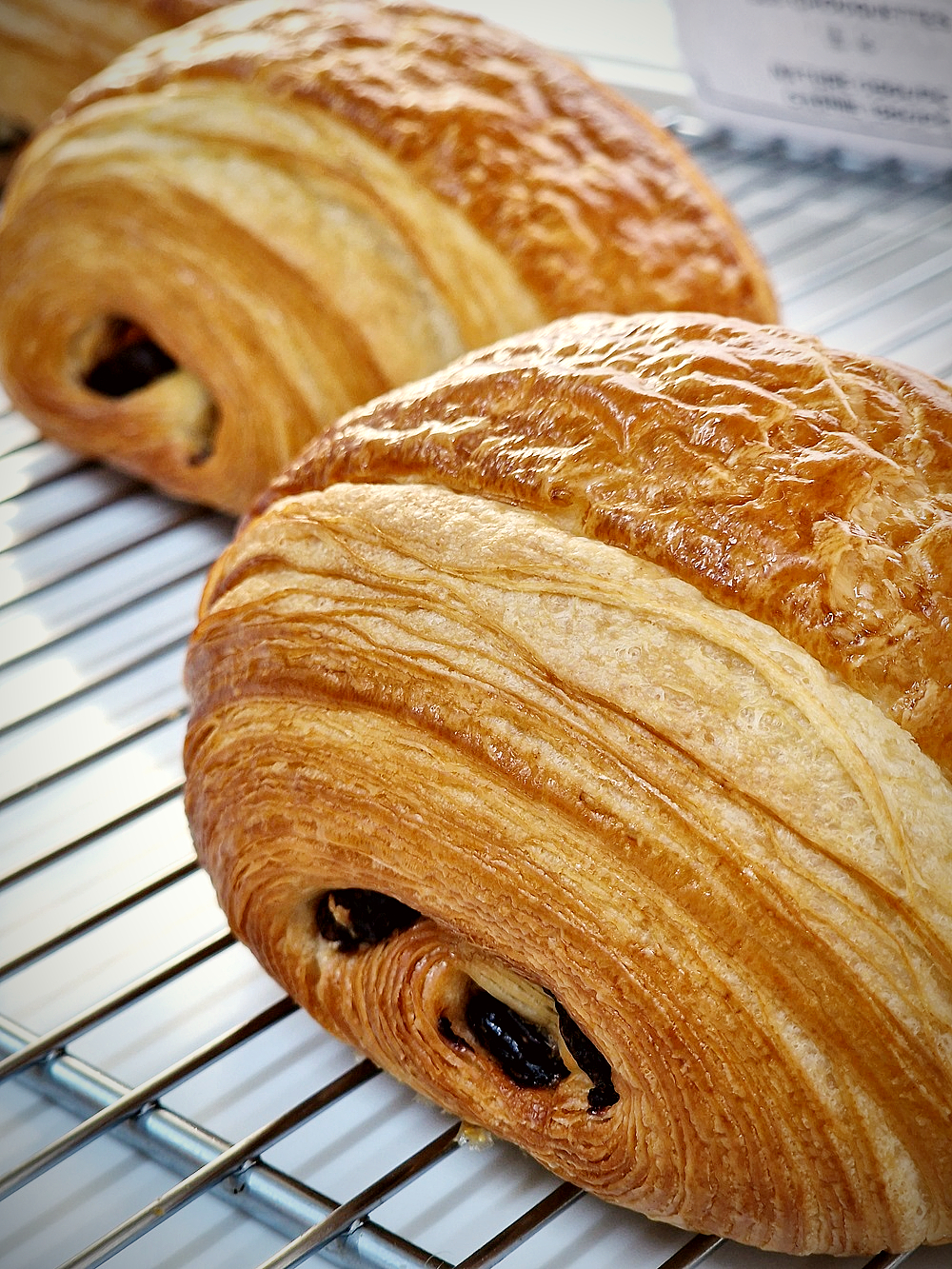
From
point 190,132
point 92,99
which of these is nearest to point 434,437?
point 190,132

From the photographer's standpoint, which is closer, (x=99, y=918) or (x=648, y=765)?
(x=648, y=765)

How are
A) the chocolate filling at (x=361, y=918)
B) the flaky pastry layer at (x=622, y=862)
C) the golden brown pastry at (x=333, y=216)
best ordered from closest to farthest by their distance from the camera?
the flaky pastry layer at (x=622, y=862)
the chocolate filling at (x=361, y=918)
the golden brown pastry at (x=333, y=216)

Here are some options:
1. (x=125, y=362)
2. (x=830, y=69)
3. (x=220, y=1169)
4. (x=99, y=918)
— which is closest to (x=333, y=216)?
(x=125, y=362)

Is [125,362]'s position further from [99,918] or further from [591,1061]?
[591,1061]

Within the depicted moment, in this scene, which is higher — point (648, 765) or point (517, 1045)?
point (648, 765)

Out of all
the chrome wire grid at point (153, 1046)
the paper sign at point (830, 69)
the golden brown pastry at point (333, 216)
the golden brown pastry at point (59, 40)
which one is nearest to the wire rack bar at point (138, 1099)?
the chrome wire grid at point (153, 1046)

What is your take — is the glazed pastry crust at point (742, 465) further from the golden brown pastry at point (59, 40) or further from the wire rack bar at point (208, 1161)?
the golden brown pastry at point (59, 40)

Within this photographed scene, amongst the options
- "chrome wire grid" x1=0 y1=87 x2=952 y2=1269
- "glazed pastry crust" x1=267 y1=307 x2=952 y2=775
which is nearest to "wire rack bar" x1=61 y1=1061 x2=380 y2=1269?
"chrome wire grid" x1=0 y1=87 x2=952 y2=1269
